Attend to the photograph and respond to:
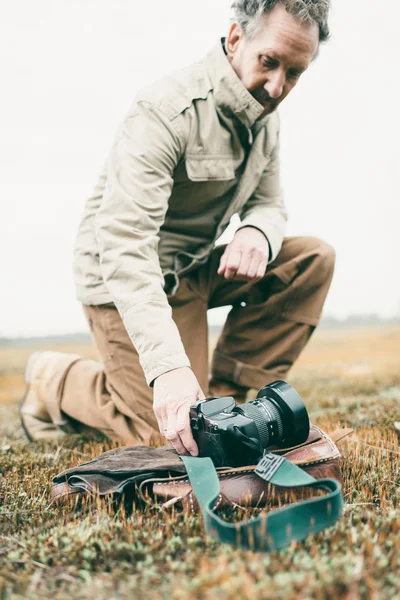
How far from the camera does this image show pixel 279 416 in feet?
8.03

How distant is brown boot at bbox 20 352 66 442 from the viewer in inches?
170

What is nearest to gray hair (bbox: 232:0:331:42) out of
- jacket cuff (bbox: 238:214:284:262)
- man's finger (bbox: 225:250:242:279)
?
jacket cuff (bbox: 238:214:284:262)

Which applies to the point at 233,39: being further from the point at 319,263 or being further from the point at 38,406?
the point at 38,406

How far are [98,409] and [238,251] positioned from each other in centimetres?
142

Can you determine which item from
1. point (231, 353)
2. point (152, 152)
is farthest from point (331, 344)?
point (152, 152)

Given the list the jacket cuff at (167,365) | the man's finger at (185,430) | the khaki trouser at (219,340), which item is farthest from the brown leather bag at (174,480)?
the khaki trouser at (219,340)

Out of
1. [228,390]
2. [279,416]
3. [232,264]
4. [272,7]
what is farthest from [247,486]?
[272,7]

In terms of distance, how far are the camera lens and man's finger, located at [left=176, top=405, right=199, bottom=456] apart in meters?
0.21

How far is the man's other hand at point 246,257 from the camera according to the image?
11.5ft

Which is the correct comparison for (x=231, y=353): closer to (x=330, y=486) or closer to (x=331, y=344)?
(x=330, y=486)

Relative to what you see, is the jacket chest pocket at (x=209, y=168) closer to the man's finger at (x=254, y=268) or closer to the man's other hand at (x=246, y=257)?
the man's other hand at (x=246, y=257)

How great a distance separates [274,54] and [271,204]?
4.12 feet

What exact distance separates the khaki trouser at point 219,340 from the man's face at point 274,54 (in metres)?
1.24

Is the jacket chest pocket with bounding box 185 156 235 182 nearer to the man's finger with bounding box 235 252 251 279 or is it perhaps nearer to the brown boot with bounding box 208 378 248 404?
the man's finger with bounding box 235 252 251 279
